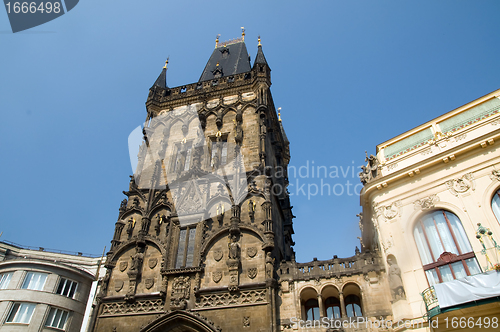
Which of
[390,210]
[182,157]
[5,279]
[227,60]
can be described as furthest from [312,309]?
[227,60]

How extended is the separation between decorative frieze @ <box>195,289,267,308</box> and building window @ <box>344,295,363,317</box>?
417cm

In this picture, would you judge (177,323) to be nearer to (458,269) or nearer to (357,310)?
(357,310)

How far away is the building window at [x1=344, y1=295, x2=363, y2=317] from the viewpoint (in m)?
17.0

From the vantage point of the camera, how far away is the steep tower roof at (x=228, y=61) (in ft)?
109

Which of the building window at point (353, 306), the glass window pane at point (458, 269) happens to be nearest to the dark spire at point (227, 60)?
the building window at point (353, 306)

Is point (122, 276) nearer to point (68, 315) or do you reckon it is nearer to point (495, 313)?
point (68, 315)

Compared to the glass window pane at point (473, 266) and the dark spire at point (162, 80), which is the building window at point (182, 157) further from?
the glass window pane at point (473, 266)

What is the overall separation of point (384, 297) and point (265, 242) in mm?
6162

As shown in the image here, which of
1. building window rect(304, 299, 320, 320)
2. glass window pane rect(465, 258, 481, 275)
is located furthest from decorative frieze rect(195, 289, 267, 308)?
glass window pane rect(465, 258, 481, 275)

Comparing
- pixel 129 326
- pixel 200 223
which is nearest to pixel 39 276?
pixel 129 326

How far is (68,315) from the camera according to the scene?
27.4 m

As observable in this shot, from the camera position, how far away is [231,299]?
1738cm

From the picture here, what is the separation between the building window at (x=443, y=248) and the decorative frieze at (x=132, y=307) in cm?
1270

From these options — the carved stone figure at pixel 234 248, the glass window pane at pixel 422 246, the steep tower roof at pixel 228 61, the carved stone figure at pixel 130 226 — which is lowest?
the glass window pane at pixel 422 246
